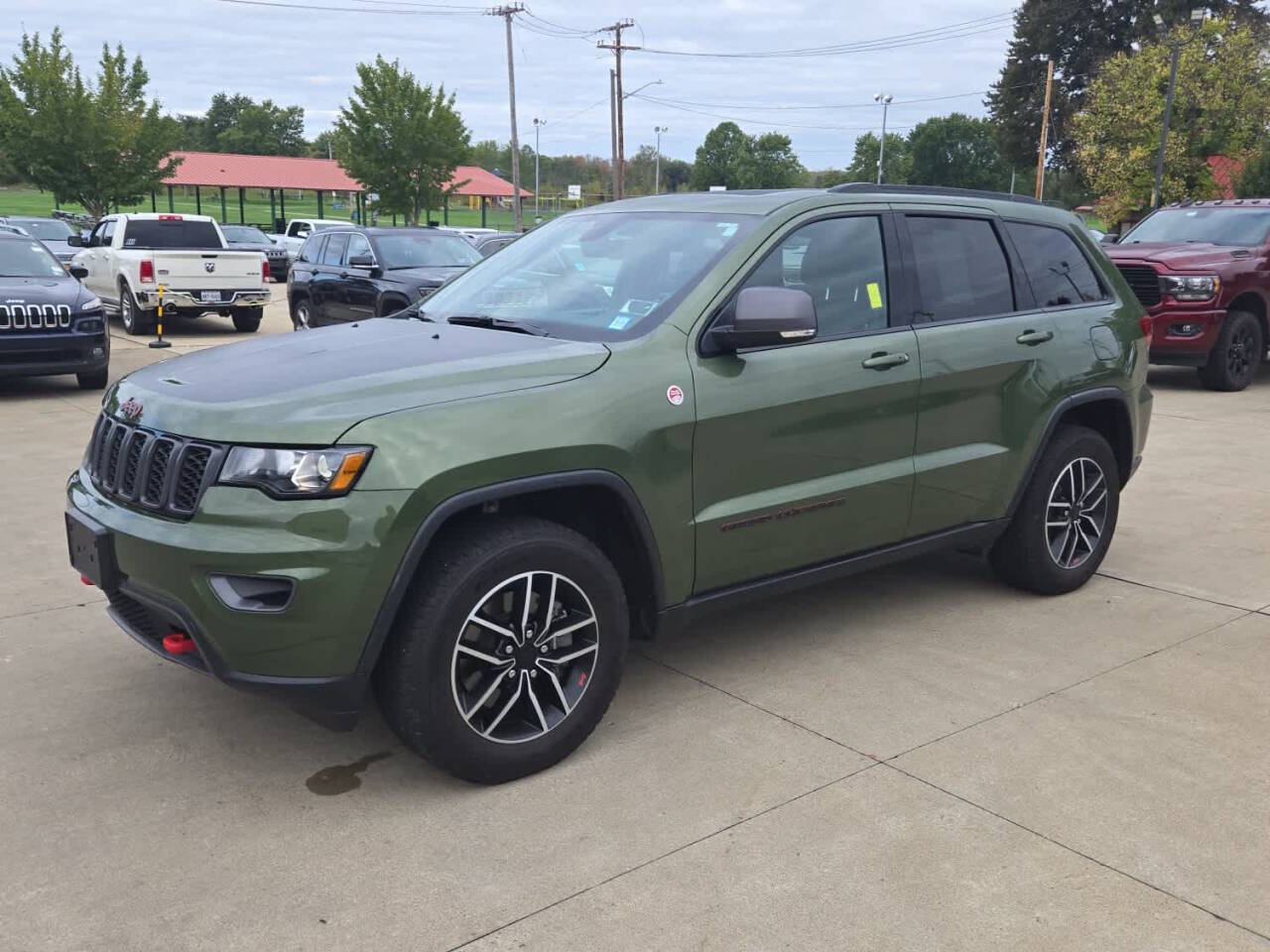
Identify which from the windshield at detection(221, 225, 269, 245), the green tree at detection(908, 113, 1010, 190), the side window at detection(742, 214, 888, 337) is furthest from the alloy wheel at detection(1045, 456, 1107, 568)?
the green tree at detection(908, 113, 1010, 190)

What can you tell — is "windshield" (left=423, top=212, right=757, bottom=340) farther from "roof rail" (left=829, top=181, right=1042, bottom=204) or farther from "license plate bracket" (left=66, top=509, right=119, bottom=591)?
"license plate bracket" (left=66, top=509, right=119, bottom=591)

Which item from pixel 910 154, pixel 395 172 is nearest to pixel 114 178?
pixel 395 172

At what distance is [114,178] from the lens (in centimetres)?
3459

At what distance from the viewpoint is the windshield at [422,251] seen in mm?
14258

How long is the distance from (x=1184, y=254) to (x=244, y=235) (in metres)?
26.0

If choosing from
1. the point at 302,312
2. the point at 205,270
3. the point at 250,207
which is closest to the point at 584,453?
the point at 302,312

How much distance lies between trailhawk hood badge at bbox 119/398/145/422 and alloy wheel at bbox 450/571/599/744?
1.23 m

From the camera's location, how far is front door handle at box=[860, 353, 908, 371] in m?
4.31

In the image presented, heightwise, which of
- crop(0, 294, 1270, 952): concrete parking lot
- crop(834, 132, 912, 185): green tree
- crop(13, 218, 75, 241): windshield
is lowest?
crop(0, 294, 1270, 952): concrete parking lot

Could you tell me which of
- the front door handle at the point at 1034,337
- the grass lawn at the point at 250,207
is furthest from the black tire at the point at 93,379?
the grass lawn at the point at 250,207

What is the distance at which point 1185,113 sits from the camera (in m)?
41.1

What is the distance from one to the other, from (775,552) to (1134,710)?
4.61 ft

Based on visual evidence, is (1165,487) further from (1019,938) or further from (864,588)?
(1019,938)

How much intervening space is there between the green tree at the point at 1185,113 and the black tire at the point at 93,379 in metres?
39.2
